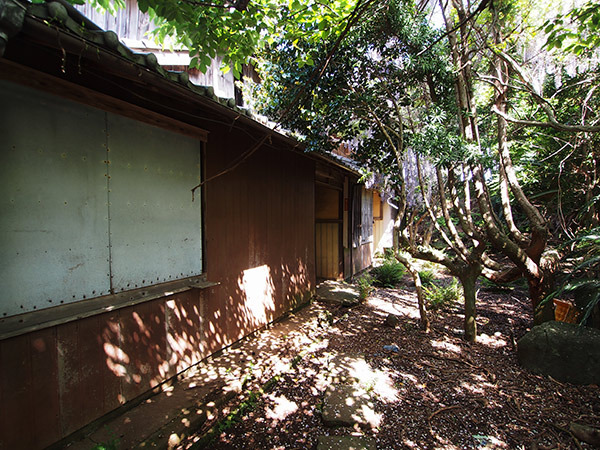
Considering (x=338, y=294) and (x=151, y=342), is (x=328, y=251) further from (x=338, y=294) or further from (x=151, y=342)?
(x=151, y=342)

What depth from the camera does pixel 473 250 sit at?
471 cm

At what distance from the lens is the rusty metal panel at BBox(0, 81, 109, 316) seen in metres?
2.14

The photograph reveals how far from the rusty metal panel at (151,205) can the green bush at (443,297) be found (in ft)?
16.4

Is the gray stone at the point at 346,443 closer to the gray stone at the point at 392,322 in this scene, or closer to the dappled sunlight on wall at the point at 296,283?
the gray stone at the point at 392,322

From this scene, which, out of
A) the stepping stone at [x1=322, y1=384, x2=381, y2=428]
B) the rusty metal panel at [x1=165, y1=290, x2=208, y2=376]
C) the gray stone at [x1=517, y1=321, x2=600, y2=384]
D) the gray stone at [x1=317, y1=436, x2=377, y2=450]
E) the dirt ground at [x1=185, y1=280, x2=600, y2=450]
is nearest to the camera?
the gray stone at [x1=317, y1=436, x2=377, y2=450]

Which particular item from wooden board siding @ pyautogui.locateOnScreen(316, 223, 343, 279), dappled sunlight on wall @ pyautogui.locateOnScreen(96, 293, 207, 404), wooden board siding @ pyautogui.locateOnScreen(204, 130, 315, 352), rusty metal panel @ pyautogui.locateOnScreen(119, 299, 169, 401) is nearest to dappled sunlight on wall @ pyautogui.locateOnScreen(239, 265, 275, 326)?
wooden board siding @ pyautogui.locateOnScreen(204, 130, 315, 352)

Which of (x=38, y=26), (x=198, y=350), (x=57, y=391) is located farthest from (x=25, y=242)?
(x=198, y=350)

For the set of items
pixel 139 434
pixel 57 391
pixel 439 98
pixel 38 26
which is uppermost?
pixel 439 98

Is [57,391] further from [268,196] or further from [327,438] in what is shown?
[268,196]

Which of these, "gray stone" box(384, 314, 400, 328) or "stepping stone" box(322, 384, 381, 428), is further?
"gray stone" box(384, 314, 400, 328)

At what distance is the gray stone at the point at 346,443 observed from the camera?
261 cm

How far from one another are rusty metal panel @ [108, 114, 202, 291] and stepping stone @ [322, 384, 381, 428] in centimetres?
216

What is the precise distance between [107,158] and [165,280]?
4.55ft

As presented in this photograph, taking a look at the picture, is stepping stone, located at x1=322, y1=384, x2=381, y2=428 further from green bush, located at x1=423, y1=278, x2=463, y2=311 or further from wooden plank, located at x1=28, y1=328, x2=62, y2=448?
green bush, located at x1=423, y1=278, x2=463, y2=311
